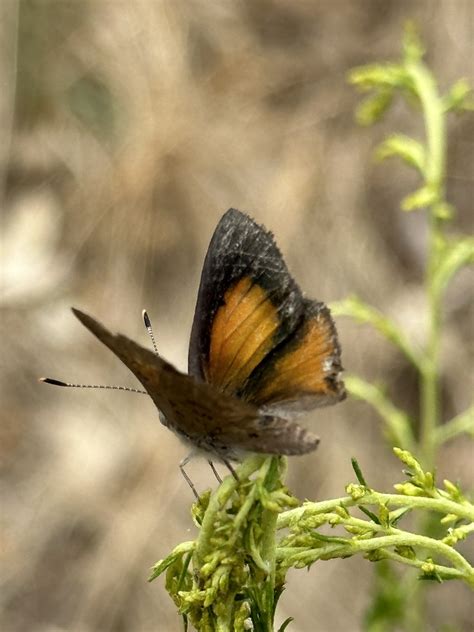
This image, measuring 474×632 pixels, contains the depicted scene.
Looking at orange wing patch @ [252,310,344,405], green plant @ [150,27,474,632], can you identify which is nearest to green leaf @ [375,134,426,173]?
orange wing patch @ [252,310,344,405]

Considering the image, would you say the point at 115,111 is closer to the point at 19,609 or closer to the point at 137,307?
the point at 137,307

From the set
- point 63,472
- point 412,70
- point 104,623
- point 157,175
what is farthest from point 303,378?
point 157,175

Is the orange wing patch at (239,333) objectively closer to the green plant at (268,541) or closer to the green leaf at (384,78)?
the green plant at (268,541)

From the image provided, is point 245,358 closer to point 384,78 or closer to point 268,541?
point 268,541

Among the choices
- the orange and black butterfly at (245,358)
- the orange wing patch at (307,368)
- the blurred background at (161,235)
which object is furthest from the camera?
the blurred background at (161,235)

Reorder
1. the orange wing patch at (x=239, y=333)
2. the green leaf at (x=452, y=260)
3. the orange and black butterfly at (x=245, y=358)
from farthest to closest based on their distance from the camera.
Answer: the green leaf at (x=452, y=260)
the orange wing patch at (x=239, y=333)
the orange and black butterfly at (x=245, y=358)

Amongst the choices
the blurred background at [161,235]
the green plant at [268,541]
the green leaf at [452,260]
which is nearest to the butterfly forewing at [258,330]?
the green plant at [268,541]

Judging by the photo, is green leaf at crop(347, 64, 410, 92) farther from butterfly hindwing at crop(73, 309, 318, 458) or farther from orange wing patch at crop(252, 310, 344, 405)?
butterfly hindwing at crop(73, 309, 318, 458)
